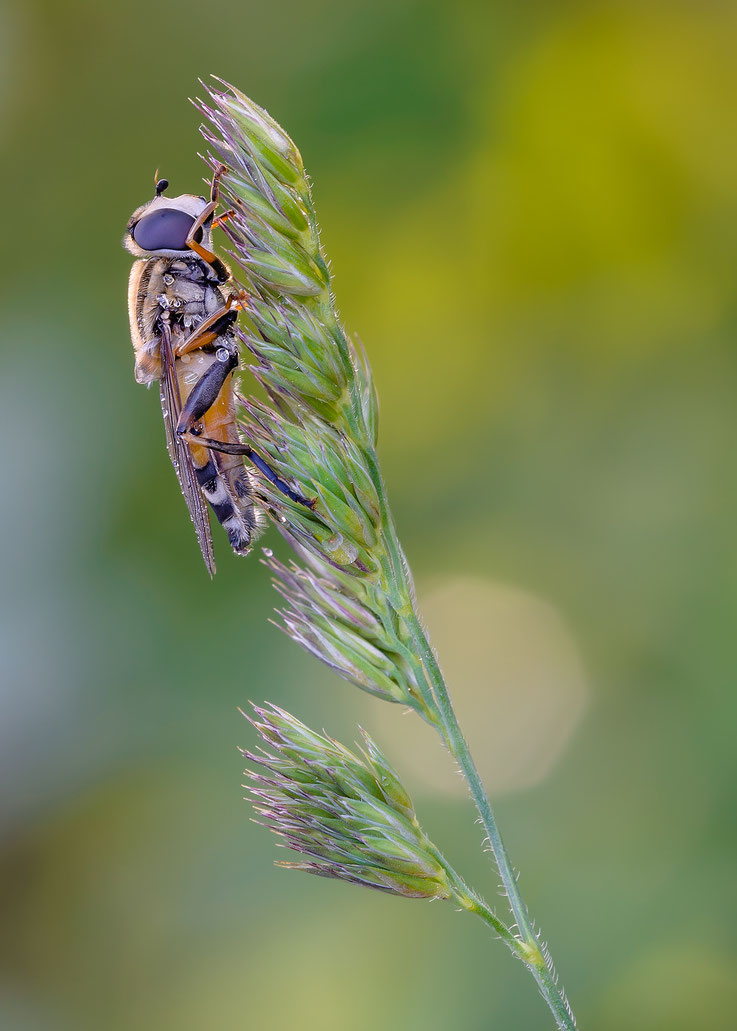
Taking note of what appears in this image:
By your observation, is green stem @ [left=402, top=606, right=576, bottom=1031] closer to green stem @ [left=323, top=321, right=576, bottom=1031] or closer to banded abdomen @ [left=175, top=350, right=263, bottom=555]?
green stem @ [left=323, top=321, right=576, bottom=1031]

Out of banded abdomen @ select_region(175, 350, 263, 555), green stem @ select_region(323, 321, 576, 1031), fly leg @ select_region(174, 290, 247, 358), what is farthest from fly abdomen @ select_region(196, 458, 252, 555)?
green stem @ select_region(323, 321, 576, 1031)

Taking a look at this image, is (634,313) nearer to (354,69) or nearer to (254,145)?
(354,69)

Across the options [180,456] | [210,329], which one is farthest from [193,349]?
[180,456]

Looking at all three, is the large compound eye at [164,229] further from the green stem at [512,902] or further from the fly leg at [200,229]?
the green stem at [512,902]

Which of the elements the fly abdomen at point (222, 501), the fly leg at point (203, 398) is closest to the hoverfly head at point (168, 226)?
the fly leg at point (203, 398)

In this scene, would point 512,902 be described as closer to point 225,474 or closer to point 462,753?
point 462,753
